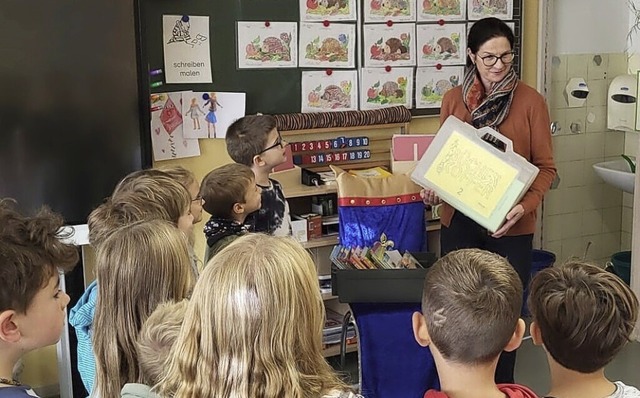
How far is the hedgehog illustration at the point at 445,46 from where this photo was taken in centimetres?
377

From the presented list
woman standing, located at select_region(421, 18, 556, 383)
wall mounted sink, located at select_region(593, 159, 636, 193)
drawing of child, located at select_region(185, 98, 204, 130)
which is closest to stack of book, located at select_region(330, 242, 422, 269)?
woman standing, located at select_region(421, 18, 556, 383)

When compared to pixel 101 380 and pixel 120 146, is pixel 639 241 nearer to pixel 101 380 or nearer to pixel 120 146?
pixel 120 146

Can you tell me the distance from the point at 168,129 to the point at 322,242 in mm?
804

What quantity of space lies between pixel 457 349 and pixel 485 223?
3.93 ft

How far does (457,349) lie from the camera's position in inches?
59.6

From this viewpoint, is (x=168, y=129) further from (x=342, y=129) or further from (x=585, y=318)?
(x=585, y=318)

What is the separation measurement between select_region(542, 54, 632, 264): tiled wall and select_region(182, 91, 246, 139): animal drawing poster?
1895mm

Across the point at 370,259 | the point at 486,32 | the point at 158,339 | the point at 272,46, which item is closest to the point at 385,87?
the point at 272,46

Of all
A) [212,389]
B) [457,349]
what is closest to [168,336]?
[212,389]

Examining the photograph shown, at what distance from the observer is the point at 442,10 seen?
12.3 ft

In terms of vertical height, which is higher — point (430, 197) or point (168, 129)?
point (168, 129)

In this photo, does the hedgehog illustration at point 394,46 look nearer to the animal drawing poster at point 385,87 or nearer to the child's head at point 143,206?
the animal drawing poster at point 385,87

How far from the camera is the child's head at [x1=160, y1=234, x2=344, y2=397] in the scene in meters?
1.26

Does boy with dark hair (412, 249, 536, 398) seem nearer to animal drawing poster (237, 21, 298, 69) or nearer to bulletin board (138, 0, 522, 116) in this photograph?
bulletin board (138, 0, 522, 116)
